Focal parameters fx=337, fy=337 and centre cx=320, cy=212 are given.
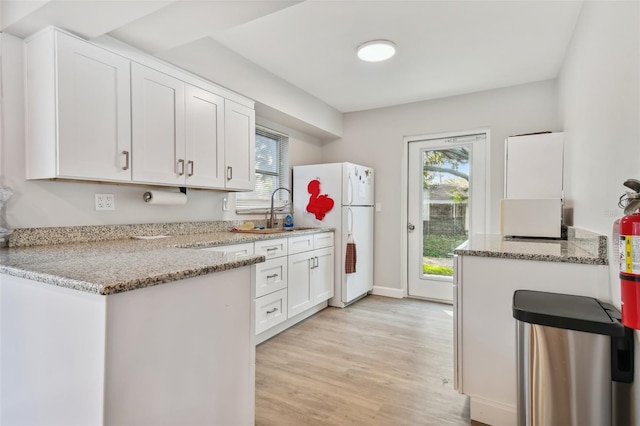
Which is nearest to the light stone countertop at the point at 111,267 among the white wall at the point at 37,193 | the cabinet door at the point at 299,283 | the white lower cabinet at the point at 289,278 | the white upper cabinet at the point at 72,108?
the white wall at the point at 37,193

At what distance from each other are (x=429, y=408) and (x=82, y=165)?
2328 millimetres

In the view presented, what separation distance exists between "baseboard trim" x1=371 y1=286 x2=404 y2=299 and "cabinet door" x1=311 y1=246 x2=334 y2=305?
0.85m

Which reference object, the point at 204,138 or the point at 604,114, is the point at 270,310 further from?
the point at 604,114

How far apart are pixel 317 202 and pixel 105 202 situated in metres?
2.08

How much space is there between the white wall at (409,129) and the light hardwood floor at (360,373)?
1.15 m

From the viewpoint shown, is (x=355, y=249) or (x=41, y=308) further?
(x=355, y=249)

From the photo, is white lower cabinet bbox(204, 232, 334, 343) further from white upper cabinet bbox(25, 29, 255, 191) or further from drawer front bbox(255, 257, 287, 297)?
white upper cabinet bbox(25, 29, 255, 191)

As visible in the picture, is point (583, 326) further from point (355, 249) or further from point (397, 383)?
point (355, 249)

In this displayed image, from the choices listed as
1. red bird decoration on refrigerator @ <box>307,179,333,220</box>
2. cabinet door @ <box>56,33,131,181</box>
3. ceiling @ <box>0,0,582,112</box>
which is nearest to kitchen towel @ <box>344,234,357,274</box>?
red bird decoration on refrigerator @ <box>307,179,333,220</box>

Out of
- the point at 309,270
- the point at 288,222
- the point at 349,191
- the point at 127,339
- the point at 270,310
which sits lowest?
the point at 270,310

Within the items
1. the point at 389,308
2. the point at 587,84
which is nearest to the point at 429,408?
the point at 389,308

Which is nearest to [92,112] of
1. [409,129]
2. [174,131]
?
[174,131]

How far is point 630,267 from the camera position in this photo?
934mm

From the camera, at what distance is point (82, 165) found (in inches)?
72.1
